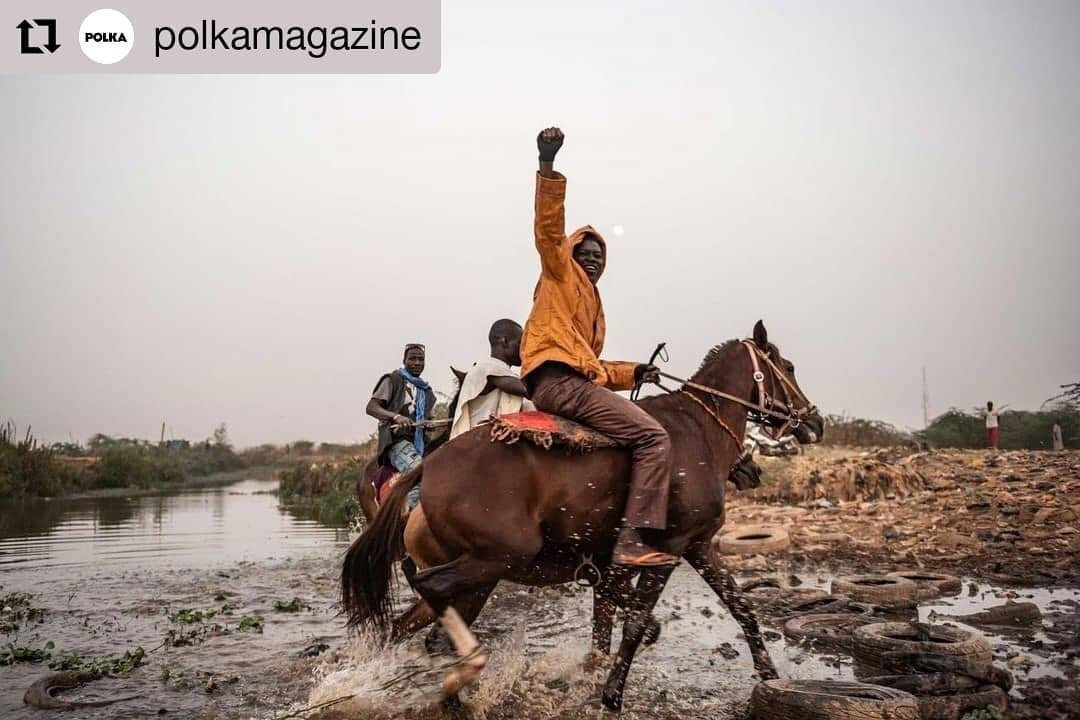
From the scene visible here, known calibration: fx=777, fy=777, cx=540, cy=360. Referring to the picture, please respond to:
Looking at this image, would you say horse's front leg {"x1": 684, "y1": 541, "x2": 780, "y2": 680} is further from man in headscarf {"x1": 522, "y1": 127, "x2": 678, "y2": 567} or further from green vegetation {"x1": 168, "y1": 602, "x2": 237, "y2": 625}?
green vegetation {"x1": 168, "y1": 602, "x2": 237, "y2": 625}

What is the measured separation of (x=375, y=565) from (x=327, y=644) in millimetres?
2310

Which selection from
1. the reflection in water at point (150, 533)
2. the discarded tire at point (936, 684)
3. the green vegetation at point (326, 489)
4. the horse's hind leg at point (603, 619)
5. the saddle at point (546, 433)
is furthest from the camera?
the green vegetation at point (326, 489)

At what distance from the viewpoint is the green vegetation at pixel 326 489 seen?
19.7m

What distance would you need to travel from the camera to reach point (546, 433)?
15.6 ft

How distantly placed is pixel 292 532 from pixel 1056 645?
14.1 metres

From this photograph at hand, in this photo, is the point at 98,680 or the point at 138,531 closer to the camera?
the point at 98,680

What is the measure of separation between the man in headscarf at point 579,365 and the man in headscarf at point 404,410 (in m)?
2.29

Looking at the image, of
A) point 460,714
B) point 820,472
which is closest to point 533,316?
point 460,714

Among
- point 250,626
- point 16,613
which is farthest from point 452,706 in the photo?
point 16,613

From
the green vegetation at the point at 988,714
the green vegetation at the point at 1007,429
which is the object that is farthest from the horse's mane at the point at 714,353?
the green vegetation at the point at 1007,429

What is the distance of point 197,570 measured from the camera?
11406 mm

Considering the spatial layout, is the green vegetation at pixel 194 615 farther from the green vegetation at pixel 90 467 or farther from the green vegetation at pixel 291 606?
the green vegetation at pixel 90 467

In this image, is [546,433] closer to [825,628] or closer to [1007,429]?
[825,628]

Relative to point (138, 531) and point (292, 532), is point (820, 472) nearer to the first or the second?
point (292, 532)
